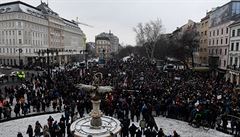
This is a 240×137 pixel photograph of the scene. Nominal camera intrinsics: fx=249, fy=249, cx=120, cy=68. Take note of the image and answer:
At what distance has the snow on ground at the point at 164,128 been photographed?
56.4 feet

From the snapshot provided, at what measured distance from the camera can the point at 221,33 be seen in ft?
163

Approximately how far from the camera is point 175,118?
20.8 meters

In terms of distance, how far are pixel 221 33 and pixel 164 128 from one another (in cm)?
3731

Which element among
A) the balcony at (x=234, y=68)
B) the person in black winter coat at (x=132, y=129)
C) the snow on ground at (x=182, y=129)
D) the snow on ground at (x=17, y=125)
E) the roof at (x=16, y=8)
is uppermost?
the roof at (x=16, y=8)

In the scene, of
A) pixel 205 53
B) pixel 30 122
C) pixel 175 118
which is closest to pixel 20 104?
pixel 30 122

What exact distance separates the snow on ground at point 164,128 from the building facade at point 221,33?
103 ft

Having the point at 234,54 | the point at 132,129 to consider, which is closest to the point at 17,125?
the point at 132,129

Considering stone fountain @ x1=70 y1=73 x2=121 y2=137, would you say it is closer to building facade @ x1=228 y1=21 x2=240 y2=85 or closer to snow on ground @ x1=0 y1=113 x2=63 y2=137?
snow on ground @ x1=0 y1=113 x2=63 y2=137

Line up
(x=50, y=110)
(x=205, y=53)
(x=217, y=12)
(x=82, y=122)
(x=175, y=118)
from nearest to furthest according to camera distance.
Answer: (x=82, y=122) < (x=175, y=118) < (x=50, y=110) < (x=217, y=12) < (x=205, y=53)

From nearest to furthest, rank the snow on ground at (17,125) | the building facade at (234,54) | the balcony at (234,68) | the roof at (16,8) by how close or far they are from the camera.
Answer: the snow on ground at (17,125), the balcony at (234,68), the building facade at (234,54), the roof at (16,8)

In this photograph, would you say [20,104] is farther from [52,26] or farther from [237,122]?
[52,26]

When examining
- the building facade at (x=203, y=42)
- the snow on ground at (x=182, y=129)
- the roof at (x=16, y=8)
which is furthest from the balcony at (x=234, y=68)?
the roof at (x=16, y=8)

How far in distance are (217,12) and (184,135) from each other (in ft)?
135

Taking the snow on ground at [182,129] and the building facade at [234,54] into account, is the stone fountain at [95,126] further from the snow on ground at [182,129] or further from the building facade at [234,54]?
the building facade at [234,54]
